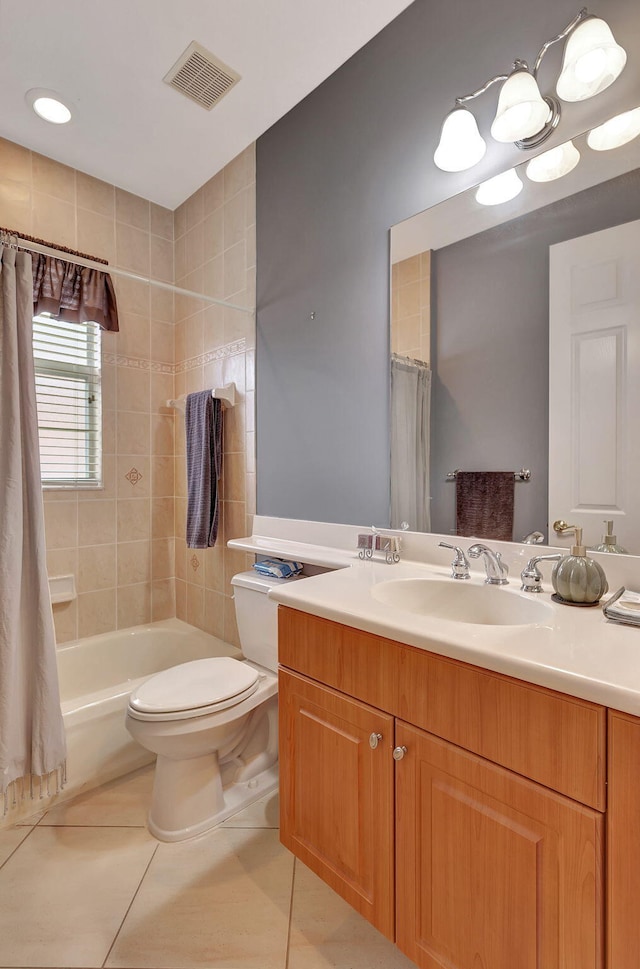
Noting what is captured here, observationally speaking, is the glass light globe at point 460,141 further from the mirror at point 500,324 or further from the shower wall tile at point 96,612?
the shower wall tile at point 96,612

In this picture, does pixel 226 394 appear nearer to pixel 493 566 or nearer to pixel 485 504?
pixel 485 504

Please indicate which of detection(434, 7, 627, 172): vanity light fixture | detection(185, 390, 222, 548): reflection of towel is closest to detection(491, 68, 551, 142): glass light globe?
detection(434, 7, 627, 172): vanity light fixture

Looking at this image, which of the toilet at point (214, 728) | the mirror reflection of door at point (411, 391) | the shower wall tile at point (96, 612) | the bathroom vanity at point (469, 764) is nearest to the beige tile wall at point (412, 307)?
the mirror reflection of door at point (411, 391)

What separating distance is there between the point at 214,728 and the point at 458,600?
0.88 metres

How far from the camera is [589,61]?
1.08 m

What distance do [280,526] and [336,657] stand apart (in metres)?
0.95

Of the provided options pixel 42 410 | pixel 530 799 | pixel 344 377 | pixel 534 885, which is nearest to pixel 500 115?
pixel 344 377

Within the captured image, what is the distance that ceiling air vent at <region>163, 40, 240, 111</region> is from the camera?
1.62 meters

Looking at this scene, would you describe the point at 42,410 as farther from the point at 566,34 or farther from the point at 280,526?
the point at 566,34

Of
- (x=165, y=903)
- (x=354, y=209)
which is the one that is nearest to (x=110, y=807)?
(x=165, y=903)

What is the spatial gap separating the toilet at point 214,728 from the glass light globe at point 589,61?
1.66 meters

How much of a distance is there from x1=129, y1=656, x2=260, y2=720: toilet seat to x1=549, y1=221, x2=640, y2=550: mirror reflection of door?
1101 millimetres

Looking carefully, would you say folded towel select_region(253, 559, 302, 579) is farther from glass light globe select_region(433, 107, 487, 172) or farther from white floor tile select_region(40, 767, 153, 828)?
glass light globe select_region(433, 107, 487, 172)

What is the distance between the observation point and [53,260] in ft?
6.93
